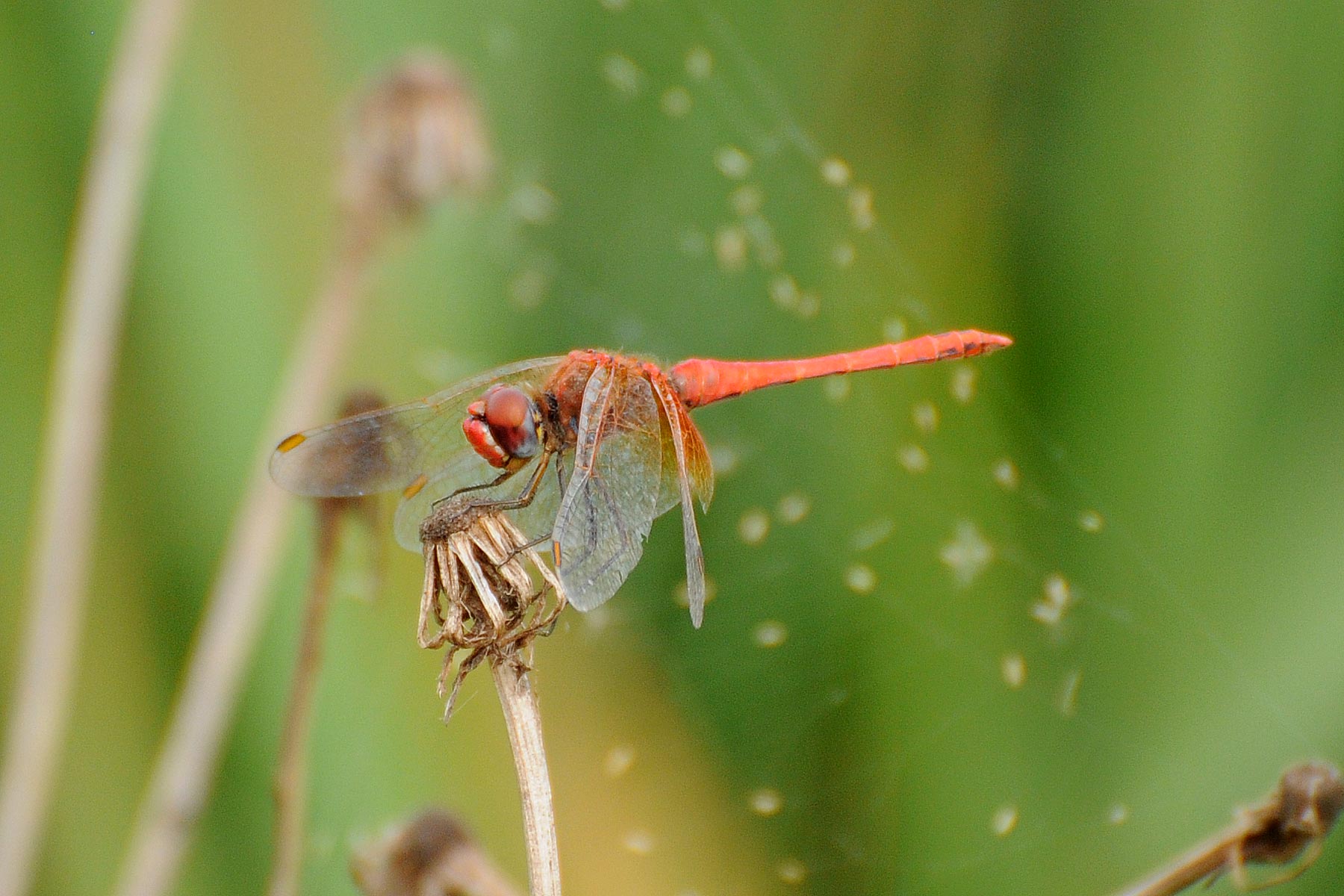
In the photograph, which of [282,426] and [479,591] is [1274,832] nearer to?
[479,591]

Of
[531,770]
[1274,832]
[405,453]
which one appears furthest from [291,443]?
[1274,832]

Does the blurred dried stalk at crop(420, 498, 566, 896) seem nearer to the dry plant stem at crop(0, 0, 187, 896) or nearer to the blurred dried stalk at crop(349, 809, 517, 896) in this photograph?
the blurred dried stalk at crop(349, 809, 517, 896)

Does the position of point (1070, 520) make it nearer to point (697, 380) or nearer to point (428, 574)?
point (697, 380)

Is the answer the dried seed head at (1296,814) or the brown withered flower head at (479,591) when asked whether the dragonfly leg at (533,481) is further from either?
the dried seed head at (1296,814)

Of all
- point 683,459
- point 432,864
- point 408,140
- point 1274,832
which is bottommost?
point 1274,832

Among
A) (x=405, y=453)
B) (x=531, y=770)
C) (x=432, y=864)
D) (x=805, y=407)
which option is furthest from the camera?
(x=805, y=407)

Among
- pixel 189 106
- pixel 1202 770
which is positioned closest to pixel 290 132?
pixel 189 106
